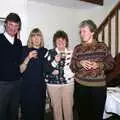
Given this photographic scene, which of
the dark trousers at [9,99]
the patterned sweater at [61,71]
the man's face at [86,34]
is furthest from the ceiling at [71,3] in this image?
the dark trousers at [9,99]

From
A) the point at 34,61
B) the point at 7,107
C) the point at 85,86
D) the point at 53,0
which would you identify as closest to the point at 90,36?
the point at 85,86

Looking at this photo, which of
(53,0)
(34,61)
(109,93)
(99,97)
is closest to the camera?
(99,97)

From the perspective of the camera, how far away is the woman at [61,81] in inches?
124

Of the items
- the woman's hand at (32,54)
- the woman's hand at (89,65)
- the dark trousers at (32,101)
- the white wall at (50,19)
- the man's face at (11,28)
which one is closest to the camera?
the woman's hand at (89,65)

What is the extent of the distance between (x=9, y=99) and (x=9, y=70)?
0.94 feet

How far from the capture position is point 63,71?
3.16 meters

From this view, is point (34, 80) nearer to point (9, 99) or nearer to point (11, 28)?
point (9, 99)

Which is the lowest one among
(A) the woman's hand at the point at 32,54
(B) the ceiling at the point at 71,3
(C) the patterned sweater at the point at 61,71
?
(C) the patterned sweater at the point at 61,71

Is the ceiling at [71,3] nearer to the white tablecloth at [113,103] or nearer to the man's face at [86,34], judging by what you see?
the white tablecloth at [113,103]

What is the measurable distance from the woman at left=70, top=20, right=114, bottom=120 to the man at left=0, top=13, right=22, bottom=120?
622mm

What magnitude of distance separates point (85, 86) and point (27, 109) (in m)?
0.86

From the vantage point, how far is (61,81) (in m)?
3.14

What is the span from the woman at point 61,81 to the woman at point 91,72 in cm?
43

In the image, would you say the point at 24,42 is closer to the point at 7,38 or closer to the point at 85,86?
the point at 7,38
